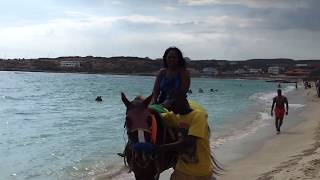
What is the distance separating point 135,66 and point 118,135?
175291 mm

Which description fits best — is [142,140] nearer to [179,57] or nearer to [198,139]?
[198,139]

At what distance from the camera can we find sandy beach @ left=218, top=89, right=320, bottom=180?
379 inches

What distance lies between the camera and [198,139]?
5078 mm

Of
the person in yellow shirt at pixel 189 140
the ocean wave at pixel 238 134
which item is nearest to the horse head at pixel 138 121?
the person in yellow shirt at pixel 189 140

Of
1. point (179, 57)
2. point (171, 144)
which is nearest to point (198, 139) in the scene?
point (171, 144)

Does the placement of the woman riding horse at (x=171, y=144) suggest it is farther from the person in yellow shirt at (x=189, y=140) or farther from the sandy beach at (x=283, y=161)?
the sandy beach at (x=283, y=161)

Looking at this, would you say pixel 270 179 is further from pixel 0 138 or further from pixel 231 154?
pixel 0 138

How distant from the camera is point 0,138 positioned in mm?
19891

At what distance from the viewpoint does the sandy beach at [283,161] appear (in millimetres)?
9633

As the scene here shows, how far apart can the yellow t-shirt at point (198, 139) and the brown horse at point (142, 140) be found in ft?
0.60

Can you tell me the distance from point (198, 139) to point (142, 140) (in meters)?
0.79

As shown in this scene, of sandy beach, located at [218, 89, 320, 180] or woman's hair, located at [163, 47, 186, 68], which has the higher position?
woman's hair, located at [163, 47, 186, 68]

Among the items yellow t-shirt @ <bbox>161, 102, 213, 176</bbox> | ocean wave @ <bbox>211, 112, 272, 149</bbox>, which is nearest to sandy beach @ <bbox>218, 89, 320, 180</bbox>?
ocean wave @ <bbox>211, 112, 272, 149</bbox>

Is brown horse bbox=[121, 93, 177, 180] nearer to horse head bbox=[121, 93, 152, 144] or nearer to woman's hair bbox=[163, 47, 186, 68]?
horse head bbox=[121, 93, 152, 144]
